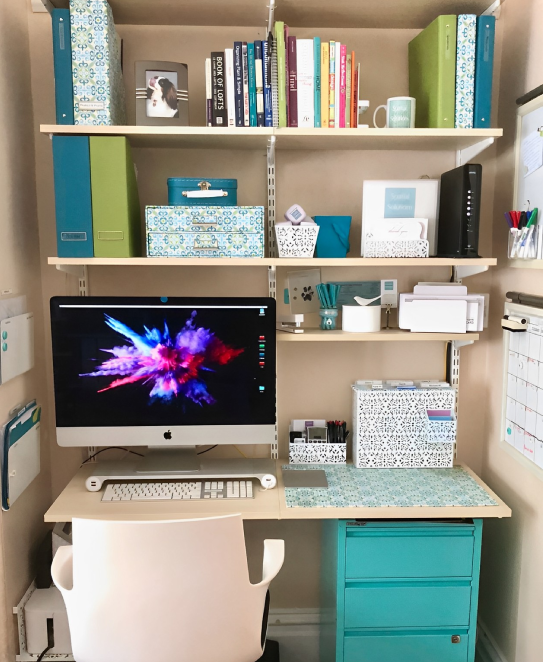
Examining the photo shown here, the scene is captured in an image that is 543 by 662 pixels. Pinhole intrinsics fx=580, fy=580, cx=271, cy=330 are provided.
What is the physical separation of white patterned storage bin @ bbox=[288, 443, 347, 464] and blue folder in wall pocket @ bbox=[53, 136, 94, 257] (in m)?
0.98

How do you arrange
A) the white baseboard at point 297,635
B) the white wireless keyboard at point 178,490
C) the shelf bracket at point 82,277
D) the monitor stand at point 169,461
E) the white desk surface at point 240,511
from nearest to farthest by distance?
the white desk surface at point 240,511 < the white wireless keyboard at point 178,490 < the monitor stand at point 169,461 < the shelf bracket at point 82,277 < the white baseboard at point 297,635

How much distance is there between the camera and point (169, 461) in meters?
2.01

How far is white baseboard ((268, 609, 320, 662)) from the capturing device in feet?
7.40

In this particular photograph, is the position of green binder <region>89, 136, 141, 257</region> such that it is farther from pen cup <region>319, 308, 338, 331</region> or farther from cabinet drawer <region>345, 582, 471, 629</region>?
cabinet drawer <region>345, 582, 471, 629</region>

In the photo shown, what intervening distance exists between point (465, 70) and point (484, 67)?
6cm

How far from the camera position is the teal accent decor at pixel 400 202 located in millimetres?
1929

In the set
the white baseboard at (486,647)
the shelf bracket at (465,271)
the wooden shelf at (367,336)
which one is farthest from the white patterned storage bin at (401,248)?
the white baseboard at (486,647)

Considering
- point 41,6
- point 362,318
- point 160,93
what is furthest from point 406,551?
point 41,6

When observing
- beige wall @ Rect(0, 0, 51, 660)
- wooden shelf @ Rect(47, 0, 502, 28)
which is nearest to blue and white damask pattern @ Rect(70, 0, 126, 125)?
wooden shelf @ Rect(47, 0, 502, 28)

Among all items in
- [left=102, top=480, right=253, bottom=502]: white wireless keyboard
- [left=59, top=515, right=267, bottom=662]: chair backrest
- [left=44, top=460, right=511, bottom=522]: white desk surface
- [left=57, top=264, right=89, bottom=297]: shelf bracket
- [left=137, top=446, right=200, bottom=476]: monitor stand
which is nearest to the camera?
[left=59, top=515, right=267, bottom=662]: chair backrest

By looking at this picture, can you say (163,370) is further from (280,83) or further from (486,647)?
(486,647)

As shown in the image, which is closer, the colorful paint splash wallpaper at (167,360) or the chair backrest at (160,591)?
the chair backrest at (160,591)

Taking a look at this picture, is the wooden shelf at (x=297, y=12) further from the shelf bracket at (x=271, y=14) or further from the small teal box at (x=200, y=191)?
the small teal box at (x=200, y=191)

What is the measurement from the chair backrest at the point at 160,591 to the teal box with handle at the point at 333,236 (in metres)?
1.03
